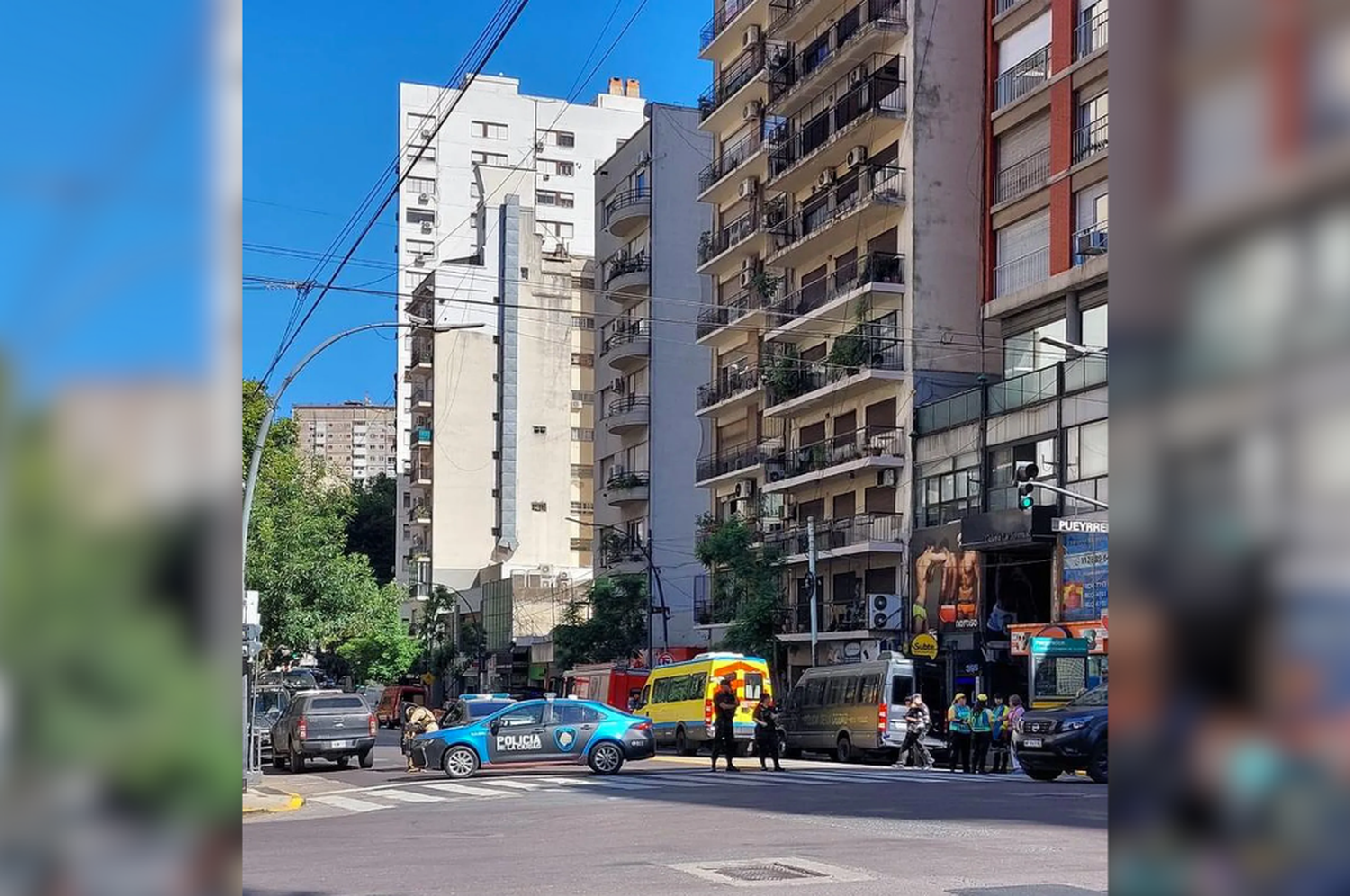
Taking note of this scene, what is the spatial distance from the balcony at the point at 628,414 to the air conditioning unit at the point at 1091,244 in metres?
31.3

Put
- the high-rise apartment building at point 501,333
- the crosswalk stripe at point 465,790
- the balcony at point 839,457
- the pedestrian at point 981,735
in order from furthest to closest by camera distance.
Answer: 1. the high-rise apartment building at point 501,333
2. the balcony at point 839,457
3. the pedestrian at point 981,735
4. the crosswalk stripe at point 465,790

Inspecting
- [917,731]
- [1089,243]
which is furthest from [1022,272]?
[917,731]

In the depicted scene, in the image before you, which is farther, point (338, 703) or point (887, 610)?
point (887, 610)

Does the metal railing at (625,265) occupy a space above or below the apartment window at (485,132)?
below

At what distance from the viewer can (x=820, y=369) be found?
5116 centimetres

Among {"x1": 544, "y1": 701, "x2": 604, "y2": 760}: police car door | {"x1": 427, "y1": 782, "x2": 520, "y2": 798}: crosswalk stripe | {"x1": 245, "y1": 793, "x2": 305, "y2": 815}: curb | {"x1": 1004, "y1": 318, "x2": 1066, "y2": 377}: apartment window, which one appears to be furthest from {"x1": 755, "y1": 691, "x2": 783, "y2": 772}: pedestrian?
{"x1": 1004, "y1": 318, "x2": 1066, "y2": 377}: apartment window

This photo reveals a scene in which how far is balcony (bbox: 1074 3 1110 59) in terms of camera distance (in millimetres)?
37875

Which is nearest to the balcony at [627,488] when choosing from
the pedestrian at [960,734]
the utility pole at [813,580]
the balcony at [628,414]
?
the balcony at [628,414]

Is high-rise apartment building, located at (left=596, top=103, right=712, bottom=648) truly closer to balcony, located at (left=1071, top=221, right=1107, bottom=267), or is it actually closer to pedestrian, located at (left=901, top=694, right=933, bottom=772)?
Result: balcony, located at (left=1071, top=221, right=1107, bottom=267)

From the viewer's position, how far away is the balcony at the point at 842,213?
47469mm

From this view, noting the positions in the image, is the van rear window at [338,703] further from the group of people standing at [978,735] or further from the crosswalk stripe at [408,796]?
the group of people standing at [978,735]

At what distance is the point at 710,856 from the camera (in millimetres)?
13641

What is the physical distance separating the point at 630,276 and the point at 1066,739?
4660 centimetres

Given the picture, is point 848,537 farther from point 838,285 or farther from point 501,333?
point 501,333
